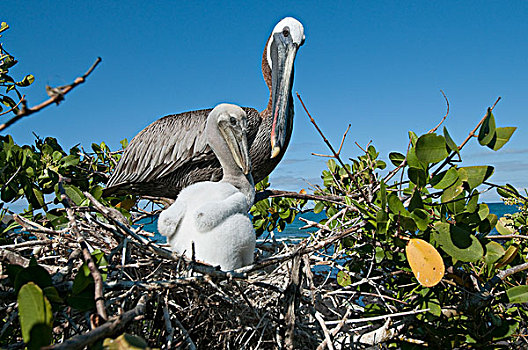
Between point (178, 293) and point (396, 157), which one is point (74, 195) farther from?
point (396, 157)

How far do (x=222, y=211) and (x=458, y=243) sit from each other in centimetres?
65

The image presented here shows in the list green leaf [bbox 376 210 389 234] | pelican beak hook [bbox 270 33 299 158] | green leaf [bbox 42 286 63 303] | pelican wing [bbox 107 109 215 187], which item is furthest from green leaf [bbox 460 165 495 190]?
pelican wing [bbox 107 109 215 187]

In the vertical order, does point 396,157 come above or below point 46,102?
above

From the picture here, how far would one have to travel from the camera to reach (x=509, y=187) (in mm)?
1509

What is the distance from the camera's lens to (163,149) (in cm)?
253

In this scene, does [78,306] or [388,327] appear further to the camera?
[388,327]

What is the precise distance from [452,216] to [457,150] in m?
0.25

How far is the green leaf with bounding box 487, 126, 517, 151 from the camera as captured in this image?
1139 millimetres

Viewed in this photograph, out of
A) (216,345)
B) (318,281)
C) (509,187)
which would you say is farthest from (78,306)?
(509,187)

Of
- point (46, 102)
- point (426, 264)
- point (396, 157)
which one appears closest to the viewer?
point (46, 102)

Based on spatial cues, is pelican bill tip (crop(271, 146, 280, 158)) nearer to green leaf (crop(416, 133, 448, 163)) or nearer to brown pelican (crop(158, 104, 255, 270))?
brown pelican (crop(158, 104, 255, 270))

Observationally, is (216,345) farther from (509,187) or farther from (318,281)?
(509,187)

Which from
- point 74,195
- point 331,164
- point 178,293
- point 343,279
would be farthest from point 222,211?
point 331,164

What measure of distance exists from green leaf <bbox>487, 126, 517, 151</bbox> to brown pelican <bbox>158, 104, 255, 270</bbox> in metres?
0.72
